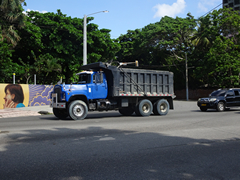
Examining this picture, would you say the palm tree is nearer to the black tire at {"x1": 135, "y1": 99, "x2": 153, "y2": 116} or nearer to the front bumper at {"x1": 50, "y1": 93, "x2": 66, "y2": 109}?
the front bumper at {"x1": 50, "y1": 93, "x2": 66, "y2": 109}

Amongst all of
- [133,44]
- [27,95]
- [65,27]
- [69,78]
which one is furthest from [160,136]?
[133,44]

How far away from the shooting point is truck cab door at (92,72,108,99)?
13.7m

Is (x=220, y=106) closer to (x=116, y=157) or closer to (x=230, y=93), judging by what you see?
(x=230, y=93)

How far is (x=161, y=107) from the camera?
15.7m

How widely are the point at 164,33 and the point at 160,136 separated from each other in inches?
1524

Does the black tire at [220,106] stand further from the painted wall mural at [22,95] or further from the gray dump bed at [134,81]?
the painted wall mural at [22,95]

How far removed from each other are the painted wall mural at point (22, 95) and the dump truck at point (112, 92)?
8.82 m

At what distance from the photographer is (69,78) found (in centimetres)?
3434

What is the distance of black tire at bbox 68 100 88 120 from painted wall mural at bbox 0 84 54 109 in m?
10.3

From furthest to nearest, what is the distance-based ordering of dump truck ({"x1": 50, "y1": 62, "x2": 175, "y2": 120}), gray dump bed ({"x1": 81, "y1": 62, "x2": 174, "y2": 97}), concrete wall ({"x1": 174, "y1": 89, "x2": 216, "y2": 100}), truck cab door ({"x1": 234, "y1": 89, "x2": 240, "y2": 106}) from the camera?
concrete wall ({"x1": 174, "y1": 89, "x2": 216, "y2": 100})
truck cab door ({"x1": 234, "y1": 89, "x2": 240, "y2": 106})
gray dump bed ({"x1": 81, "y1": 62, "x2": 174, "y2": 97})
dump truck ({"x1": 50, "y1": 62, "x2": 175, "y2": 120})

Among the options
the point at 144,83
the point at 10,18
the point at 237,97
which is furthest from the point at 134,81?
the point at 10,18

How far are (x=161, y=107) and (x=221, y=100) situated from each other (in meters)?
5.09

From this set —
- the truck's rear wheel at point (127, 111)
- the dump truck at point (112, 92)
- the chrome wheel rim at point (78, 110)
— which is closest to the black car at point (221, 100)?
the dump truck at point (112, 92)

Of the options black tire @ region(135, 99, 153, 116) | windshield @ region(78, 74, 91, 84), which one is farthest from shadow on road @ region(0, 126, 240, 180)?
black tire @ region(135, 99, 153, 116)
